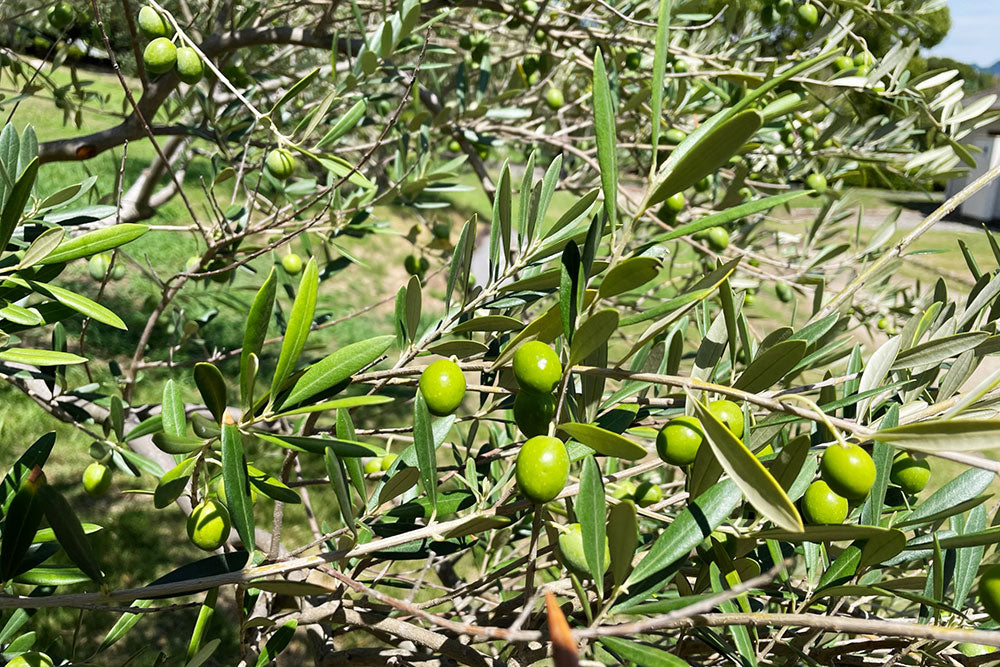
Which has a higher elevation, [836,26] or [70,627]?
[836,26]

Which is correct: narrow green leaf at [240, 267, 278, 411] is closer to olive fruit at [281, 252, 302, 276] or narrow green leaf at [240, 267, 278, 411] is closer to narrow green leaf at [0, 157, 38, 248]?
narrow green leaf at [0, 157, 38, 248]

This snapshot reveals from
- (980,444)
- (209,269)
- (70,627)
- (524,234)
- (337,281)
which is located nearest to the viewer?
(980,444)

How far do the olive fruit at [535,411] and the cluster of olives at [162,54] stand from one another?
925 millimetres

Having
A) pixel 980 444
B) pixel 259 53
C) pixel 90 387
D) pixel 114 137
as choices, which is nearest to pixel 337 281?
pixel 259 53

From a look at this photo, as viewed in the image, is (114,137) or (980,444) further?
(114,137)

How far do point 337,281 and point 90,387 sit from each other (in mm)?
6644

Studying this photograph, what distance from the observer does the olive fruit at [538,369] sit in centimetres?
62

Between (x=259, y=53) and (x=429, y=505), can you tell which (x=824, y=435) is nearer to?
(x=429, y=505)

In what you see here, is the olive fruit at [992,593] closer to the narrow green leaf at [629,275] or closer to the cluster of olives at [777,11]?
the narrow green leaf at [629,275]

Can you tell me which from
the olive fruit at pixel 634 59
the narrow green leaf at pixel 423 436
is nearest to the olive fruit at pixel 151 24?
the narrow green leaf at pixel 423 436

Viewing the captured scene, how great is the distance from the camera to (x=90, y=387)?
1429 mm

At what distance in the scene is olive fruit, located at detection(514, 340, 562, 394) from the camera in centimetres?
62

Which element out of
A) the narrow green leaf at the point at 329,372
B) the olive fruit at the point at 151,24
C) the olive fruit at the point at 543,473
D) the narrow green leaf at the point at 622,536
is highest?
the olive fruit at the point at 151,24

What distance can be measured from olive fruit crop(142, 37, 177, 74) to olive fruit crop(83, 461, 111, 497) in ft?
2.34
